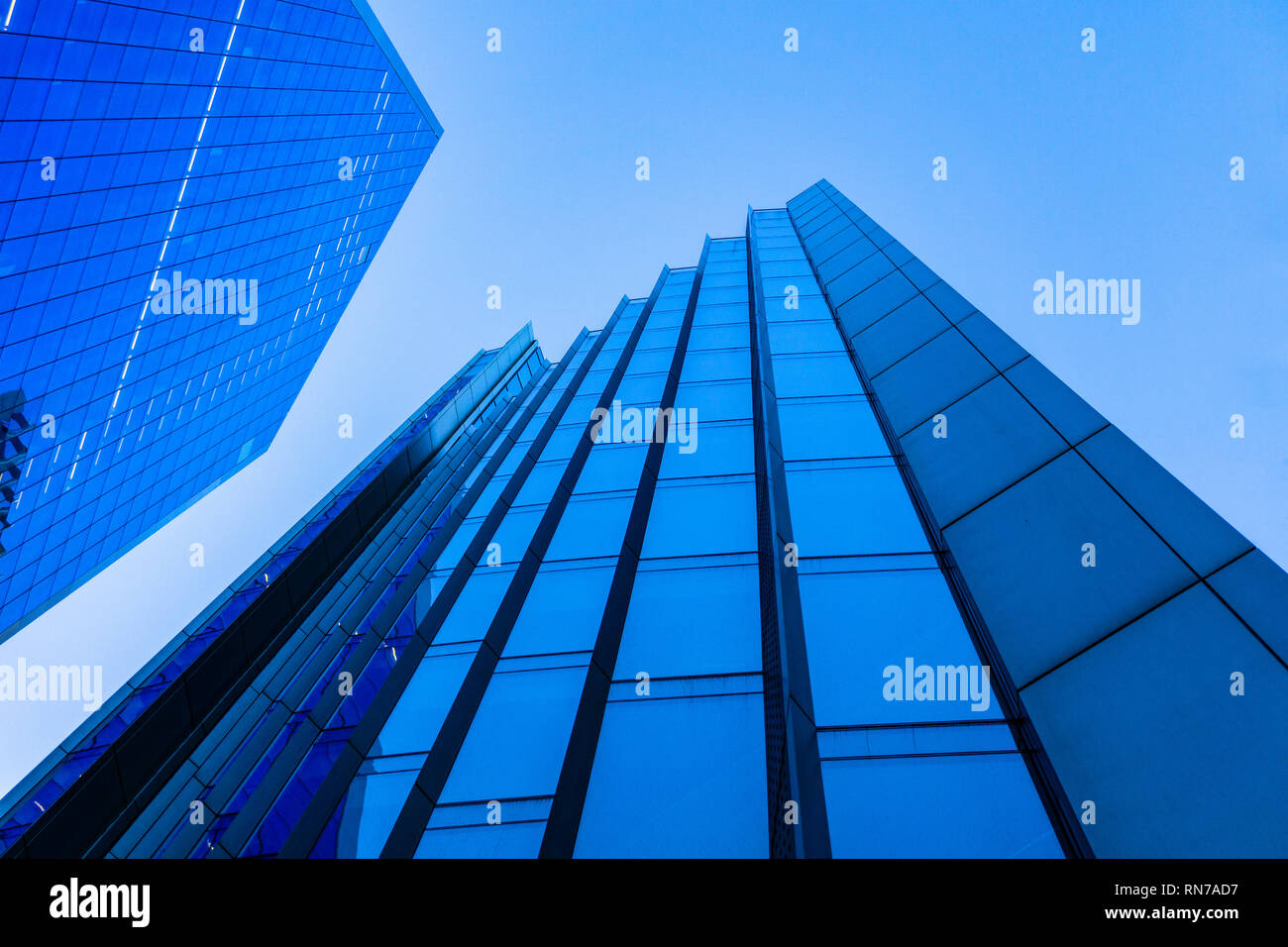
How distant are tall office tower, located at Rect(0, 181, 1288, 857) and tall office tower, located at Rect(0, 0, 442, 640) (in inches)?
1097

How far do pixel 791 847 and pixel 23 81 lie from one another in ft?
125

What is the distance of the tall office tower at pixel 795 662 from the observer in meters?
5.42

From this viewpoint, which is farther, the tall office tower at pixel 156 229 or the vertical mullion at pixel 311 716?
the tall office tower at pixel 156 229

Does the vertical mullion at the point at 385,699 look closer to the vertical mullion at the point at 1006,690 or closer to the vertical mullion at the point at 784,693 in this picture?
the vertical mullion at the point at 784,693

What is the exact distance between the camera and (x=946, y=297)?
12.7 metres

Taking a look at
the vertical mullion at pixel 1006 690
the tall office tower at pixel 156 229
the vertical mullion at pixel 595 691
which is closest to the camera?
the vertical mullion at pixel 1006 690

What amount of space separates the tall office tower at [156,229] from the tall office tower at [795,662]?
2786 cm

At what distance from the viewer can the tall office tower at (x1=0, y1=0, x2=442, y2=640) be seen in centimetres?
3075
